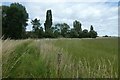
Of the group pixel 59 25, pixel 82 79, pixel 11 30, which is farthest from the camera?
pixel 59 25

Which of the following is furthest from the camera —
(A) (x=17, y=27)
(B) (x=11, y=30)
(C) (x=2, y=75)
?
(A) (x=17, y=27)

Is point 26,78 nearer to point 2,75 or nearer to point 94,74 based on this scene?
point 2,75

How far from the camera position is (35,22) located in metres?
74.3

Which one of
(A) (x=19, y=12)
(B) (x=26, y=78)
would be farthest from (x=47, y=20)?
(B) (x=26, y=78)

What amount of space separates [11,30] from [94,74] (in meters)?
38.0

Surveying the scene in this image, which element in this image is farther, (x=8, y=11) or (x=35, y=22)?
(x=35, y=22)

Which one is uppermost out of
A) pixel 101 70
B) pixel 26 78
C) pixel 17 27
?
pixel 17 27

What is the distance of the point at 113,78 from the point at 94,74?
1.02 feet

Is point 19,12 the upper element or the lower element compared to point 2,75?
upper

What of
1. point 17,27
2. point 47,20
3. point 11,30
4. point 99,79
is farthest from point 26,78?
point 47,20

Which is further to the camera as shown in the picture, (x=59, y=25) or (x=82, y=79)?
(x=59, y=25)

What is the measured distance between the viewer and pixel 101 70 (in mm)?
4043

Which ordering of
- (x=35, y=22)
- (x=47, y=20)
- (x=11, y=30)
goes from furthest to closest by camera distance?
(x=35, y=22) < (x=47, y=20) < (x=11, y=30)

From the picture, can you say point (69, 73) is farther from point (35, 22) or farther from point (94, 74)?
point (35, 22)
